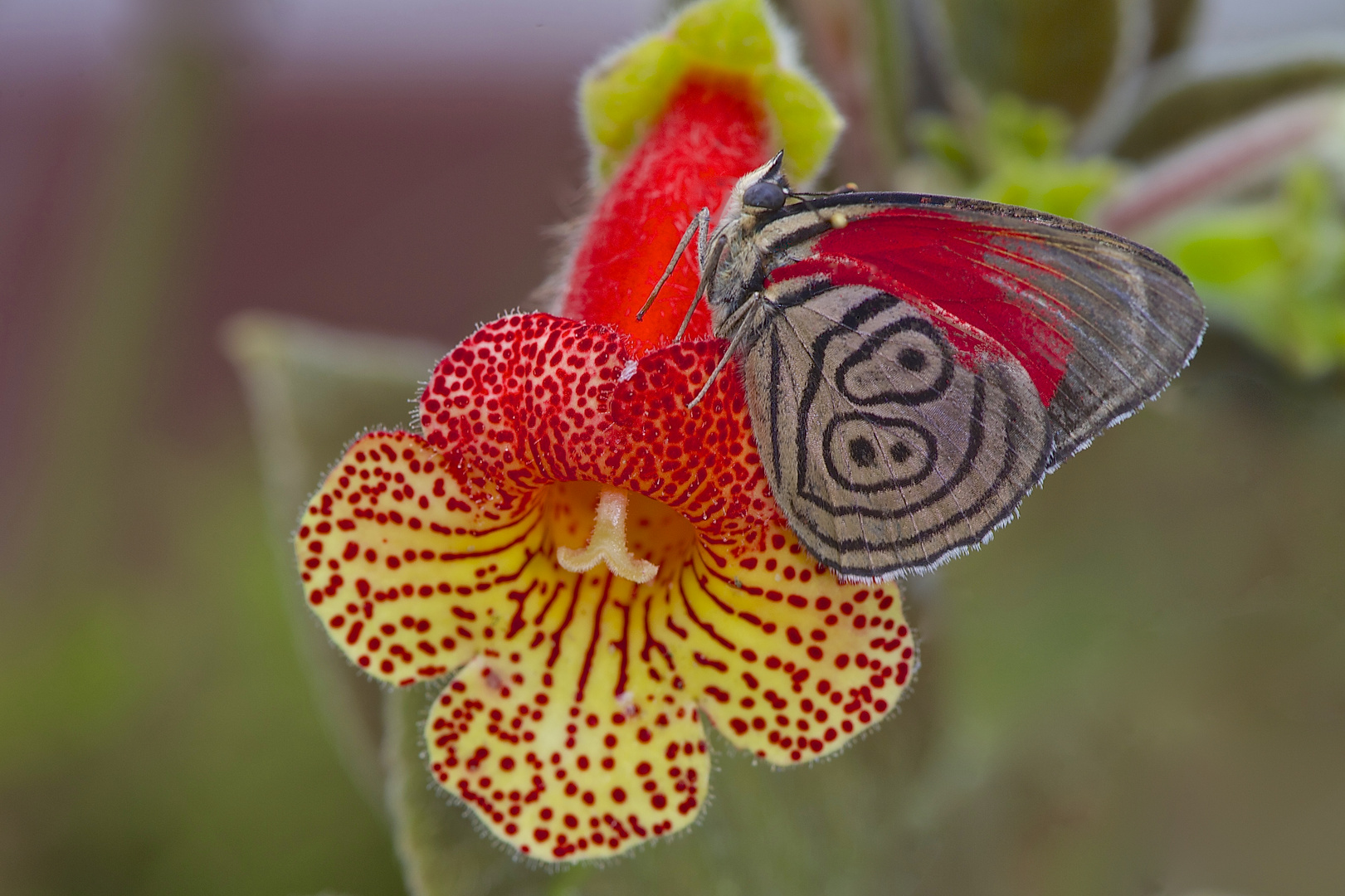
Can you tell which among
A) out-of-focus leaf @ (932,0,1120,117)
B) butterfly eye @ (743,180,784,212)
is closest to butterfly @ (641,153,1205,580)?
butterfly eye @ (743,180,784,212)

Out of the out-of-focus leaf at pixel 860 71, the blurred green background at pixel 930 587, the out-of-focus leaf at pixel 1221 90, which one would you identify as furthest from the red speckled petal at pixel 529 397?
the out-of-focus leaf at pixel 1221 90

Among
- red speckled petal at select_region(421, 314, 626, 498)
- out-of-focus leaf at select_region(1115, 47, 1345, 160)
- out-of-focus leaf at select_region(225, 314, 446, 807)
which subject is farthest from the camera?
out-of-focus leaf at select_region(1115, 47, 1345, 160)

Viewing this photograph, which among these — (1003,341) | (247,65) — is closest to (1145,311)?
(1003,341)

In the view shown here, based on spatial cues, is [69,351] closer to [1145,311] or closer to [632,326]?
[632,326]

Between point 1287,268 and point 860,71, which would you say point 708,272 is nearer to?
point 860,71

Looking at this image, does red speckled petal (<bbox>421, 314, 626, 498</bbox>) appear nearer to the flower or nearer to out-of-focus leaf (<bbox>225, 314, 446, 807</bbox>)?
the flower

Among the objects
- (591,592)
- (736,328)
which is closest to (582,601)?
(591,592)

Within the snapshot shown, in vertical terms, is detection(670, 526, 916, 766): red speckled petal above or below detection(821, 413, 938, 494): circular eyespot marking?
below
